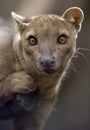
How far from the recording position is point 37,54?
4.94 metres

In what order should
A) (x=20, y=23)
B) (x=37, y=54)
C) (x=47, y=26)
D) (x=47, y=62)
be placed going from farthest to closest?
(x=20, y=23), (x=47, y=26), (x=37, y=54), (x=47, y=62)

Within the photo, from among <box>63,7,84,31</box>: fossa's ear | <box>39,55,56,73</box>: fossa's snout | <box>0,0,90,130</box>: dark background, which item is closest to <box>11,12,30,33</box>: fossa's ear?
<box>63,7,84,31</box>: fossa's ear

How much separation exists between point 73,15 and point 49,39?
37 centimetres

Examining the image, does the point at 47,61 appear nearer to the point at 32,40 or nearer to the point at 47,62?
the point at 47,62

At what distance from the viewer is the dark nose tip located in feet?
15.8

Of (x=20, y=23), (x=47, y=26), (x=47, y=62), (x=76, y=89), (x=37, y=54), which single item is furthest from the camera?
(x=76, y=89)

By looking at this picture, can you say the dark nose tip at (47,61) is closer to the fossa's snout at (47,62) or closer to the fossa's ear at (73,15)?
the fossa's snout at (47,62)

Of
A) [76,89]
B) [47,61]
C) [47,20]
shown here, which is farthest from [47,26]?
[76,89]

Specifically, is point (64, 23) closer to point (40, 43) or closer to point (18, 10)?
point (40, 43)

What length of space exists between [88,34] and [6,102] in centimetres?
240

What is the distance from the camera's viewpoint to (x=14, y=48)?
5.31 metres

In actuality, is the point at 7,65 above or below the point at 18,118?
above

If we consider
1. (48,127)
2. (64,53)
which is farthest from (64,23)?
(48,127)

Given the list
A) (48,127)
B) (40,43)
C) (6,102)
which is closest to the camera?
(40,43)
